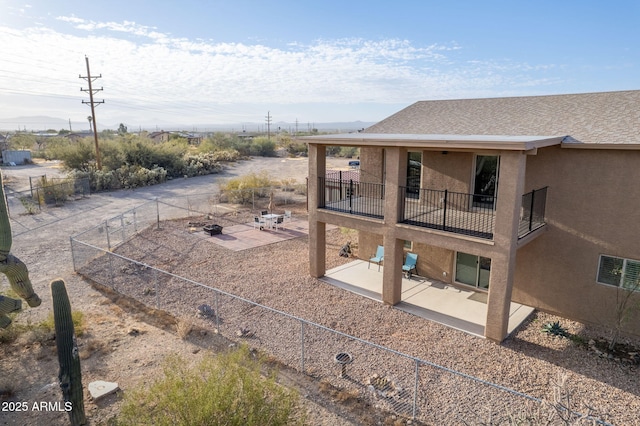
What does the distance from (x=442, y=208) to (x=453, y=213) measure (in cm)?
56

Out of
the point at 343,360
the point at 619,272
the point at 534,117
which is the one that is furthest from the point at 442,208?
the point at 343,360

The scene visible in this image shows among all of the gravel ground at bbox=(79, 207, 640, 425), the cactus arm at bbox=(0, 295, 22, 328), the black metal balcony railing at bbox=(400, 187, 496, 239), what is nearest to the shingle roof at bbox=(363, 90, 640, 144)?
the black metal balcony railing at bbox=(400, 187, 496, 239)

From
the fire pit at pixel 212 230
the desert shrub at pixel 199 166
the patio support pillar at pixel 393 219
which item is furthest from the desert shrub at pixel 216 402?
the desert shrub at pixel 199 166

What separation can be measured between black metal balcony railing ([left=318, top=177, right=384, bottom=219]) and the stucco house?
0.07 m

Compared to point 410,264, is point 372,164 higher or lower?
higher

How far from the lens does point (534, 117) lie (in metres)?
13.0

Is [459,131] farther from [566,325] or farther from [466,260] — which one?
[566,325]

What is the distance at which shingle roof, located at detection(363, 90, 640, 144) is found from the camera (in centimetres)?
1082

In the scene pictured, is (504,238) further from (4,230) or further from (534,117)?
(4,230)

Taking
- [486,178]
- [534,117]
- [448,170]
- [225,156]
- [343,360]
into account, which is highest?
[534,117]

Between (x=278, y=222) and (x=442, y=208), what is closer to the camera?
(x=442, y=208)

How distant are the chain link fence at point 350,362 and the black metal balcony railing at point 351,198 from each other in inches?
167

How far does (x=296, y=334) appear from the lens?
10.4 meters

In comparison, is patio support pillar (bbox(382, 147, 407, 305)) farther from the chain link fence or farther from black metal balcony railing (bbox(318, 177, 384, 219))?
the chain link fence
